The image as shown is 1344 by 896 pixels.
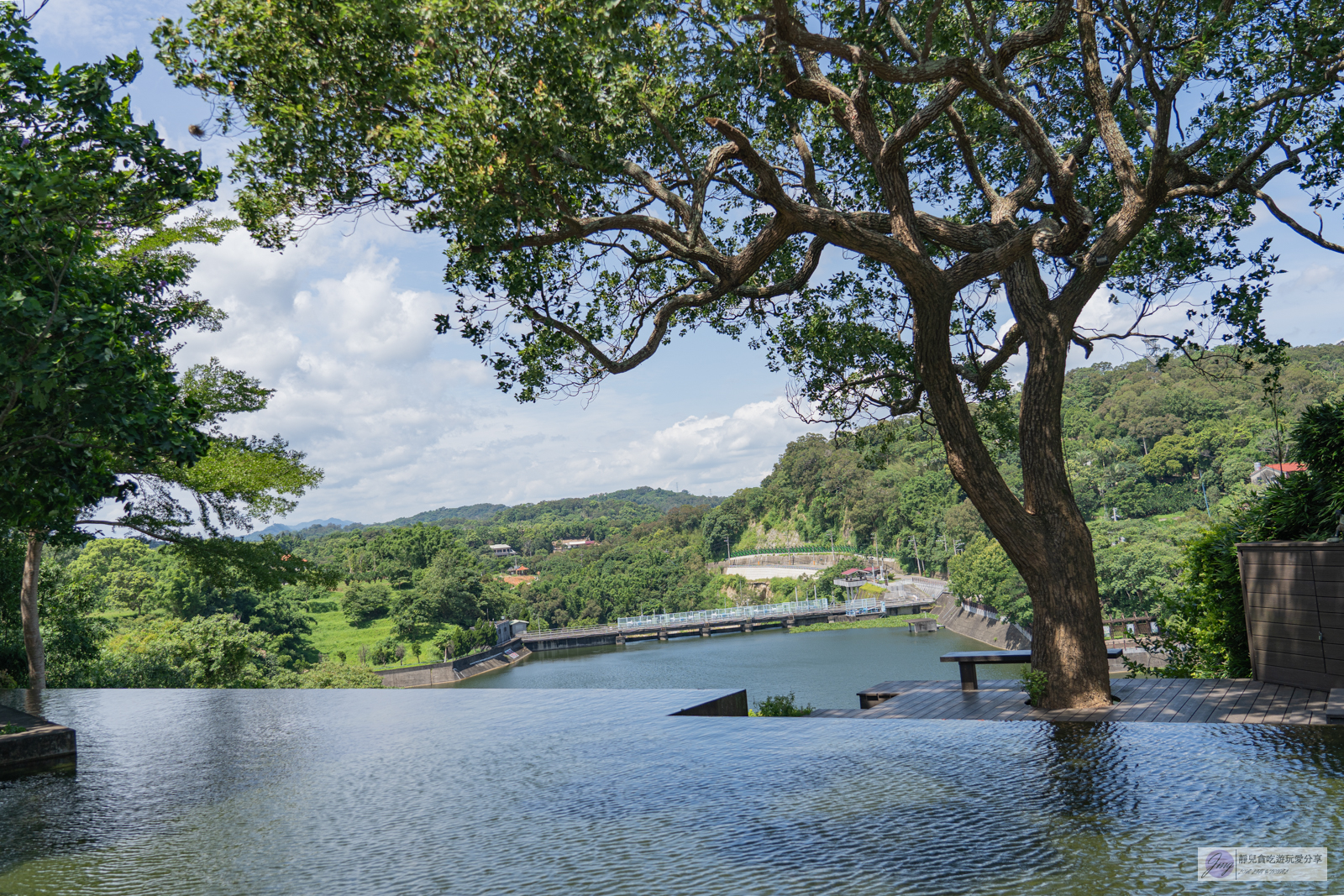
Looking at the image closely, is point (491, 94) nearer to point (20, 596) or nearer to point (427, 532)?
point (20, 596)

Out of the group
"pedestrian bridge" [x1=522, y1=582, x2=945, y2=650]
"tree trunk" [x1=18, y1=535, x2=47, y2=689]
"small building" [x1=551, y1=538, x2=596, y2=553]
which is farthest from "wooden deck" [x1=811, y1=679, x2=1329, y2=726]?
"small building" [x1=551, y1=538, x2=596, y2=553]

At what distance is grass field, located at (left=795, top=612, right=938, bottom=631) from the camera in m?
45.9

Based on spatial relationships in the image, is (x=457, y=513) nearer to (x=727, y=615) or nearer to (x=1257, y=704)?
(x=727, y=615)

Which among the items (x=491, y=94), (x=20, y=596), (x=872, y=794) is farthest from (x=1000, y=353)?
(x=20, y=596)

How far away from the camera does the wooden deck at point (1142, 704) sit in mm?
4414

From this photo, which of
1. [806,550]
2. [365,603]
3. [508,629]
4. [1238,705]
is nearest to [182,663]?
[1238,705]

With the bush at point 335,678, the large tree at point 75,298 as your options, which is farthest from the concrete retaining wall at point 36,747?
the bush at point 335,678

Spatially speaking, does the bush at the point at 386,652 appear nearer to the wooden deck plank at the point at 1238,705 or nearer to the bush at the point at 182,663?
the bush at the point at 182,663

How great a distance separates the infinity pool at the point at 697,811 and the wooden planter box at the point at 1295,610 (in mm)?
2312

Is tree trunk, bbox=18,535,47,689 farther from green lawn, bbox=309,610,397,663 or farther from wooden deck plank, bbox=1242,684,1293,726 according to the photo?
green lawn, bbox=309,610,397,663

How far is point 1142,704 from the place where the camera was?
508 cm

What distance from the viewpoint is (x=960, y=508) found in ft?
167

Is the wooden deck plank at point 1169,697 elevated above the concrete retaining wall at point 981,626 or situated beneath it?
elevated above

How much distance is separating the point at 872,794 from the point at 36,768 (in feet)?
13.1
